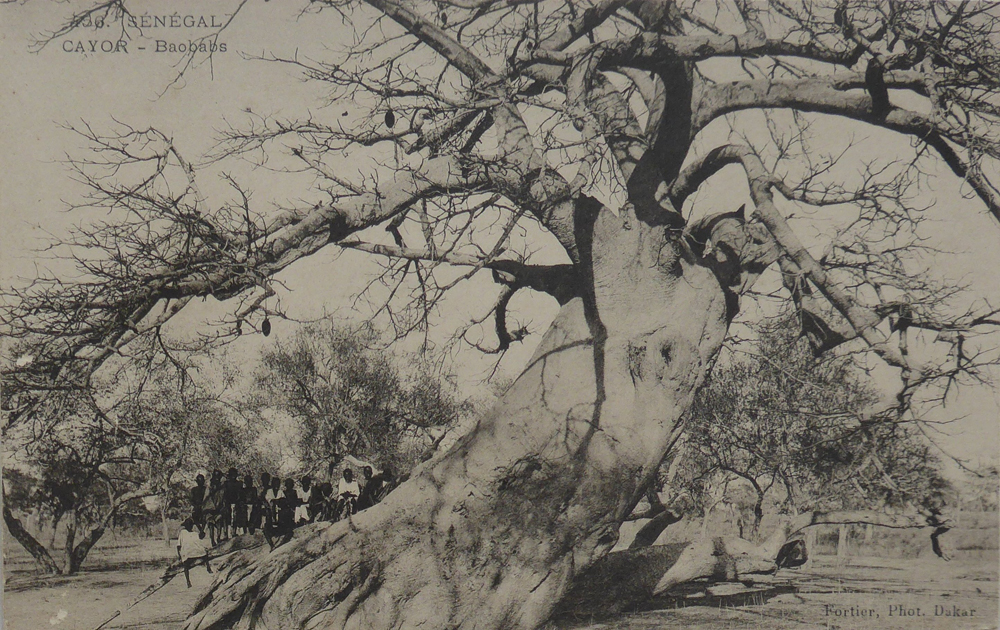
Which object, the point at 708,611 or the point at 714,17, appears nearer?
the point at 714,17

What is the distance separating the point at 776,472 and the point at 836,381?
7.29ft

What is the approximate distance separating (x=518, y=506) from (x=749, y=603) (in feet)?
11.3

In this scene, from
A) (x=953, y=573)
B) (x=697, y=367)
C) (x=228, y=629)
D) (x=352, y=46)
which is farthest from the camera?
(x=953, y=573)

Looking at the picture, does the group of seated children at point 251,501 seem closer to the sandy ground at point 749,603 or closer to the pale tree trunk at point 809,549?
the sandy ground at point 749,603

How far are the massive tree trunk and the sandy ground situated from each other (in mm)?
834

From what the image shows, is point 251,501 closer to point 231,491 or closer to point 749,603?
point 231,491

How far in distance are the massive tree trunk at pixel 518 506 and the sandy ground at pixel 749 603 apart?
834 mm

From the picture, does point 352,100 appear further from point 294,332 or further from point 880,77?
point 294,332

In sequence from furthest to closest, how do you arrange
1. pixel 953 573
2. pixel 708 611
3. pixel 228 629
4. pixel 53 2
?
pixel 953 573 → pixel 708 611 → pixel 53 2 → pixel 228 629

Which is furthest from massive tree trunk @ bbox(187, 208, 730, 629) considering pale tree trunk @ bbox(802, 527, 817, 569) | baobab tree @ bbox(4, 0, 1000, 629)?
pale tree trunk @ bbox(802, 527, 817, 569)

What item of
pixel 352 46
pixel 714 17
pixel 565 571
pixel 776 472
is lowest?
pixel 565 571

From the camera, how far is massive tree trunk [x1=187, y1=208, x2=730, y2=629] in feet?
15.1

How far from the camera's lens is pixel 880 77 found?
4793mm

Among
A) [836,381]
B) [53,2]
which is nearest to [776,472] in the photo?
[836,381]
